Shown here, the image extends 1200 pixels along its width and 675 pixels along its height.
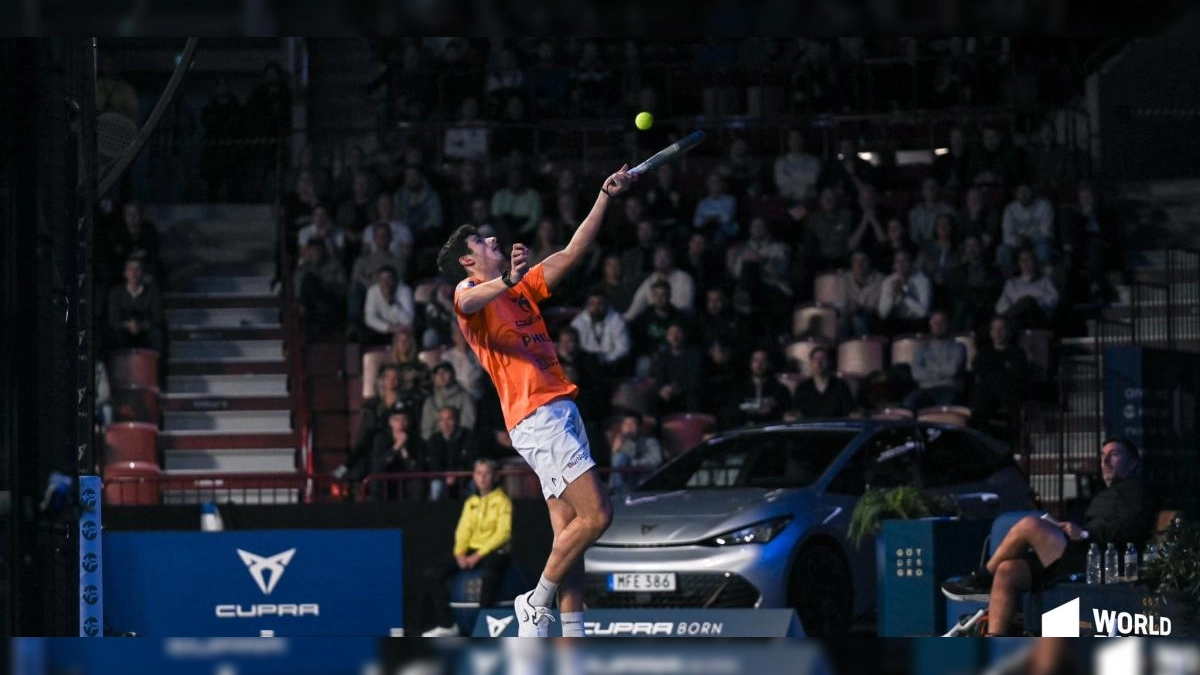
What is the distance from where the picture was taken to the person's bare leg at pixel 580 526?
32.1 feet

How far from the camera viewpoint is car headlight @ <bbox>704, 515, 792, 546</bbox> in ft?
47.3

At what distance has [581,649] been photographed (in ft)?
20.1

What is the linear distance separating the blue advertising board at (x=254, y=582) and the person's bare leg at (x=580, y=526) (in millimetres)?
5193

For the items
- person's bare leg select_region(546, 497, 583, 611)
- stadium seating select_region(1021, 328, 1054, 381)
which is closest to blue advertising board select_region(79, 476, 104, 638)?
person's bare leg select_region(546, 497, 583, 611)

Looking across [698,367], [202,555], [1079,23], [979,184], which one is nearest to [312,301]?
[698,367]

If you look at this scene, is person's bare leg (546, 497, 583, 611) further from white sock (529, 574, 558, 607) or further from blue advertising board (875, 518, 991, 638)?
blue advertising board (875, 518, 991, 638)

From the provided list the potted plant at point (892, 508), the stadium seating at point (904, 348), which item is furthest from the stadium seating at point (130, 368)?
the potted plant at point (892, 508)

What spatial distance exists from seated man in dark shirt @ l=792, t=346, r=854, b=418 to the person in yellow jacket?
3.32 metres

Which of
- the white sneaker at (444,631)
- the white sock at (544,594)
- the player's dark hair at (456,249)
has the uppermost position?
the player's dark hair at (456,249)

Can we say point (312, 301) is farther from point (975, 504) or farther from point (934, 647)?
point (934, 647)

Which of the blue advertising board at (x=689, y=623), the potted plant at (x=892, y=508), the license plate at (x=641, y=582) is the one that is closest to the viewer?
the blue advertising board at (x=689, y=623)

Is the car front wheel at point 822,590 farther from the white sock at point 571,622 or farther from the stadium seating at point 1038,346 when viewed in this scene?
the stadium seating at point 1038,346

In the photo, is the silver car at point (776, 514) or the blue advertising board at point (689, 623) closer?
the blue advertising board at point (689, 623)

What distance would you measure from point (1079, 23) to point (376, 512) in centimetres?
1095
